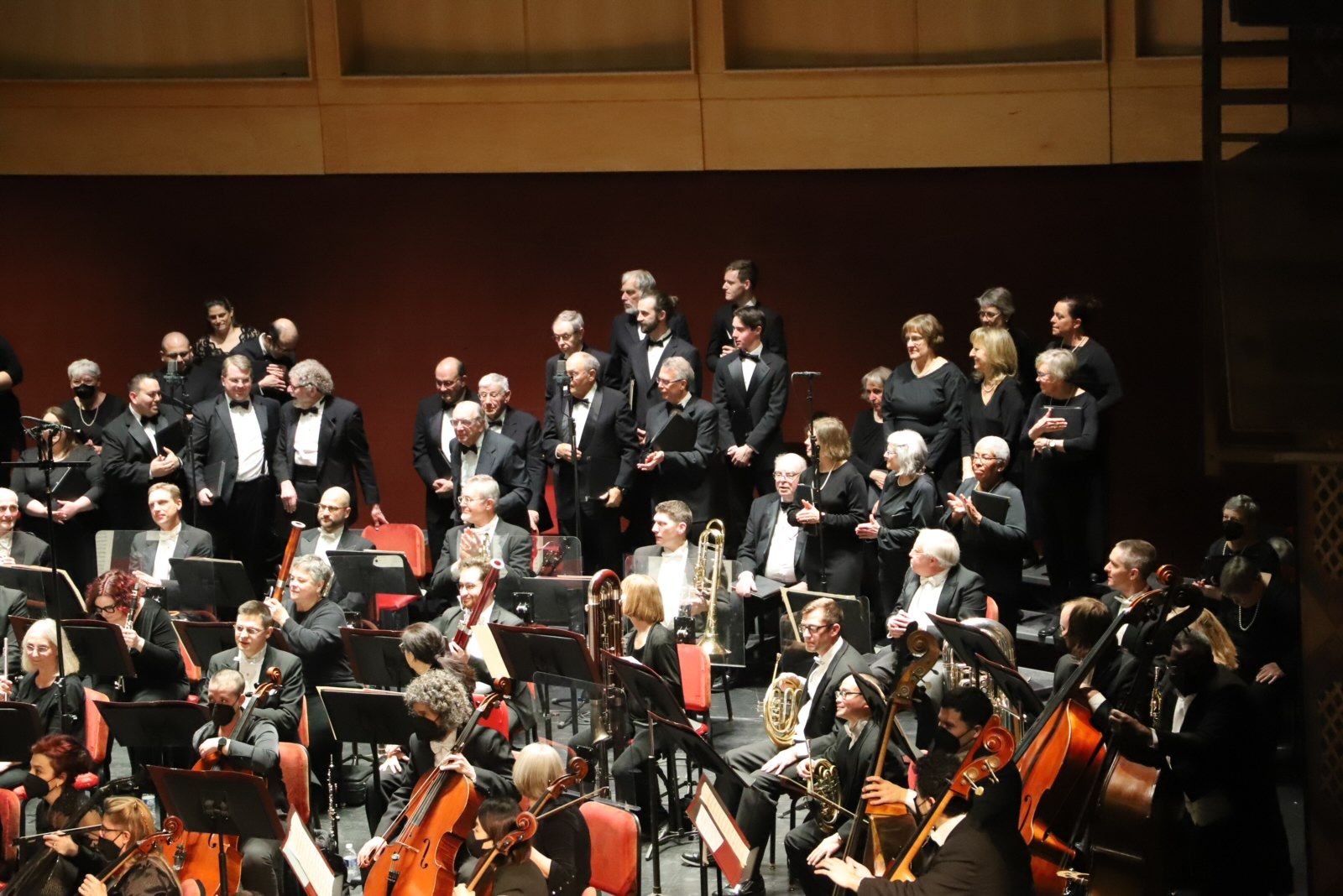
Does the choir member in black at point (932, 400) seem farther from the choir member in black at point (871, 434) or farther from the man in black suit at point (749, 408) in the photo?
the man in black suit at point (749, 408)

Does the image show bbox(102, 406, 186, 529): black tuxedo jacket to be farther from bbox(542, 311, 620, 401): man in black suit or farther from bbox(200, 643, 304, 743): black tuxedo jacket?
bbox(200, 643, 304, 743): black tuxedo jacket

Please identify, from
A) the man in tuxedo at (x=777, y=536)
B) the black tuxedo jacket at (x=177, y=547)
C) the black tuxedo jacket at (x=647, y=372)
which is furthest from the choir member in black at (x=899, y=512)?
the black tuxedo jacket at (x=177, y=547)

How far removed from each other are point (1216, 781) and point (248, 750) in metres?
3.39

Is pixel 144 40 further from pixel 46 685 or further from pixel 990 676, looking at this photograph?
pixel 990 676

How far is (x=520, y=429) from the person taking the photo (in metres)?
9.02

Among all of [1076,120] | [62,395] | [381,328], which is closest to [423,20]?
[381,328]

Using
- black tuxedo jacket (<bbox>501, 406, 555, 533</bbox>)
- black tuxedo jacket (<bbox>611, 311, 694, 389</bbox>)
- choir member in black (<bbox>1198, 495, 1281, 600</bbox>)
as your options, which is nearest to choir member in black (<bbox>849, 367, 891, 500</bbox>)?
black tuxedo jacket (<bbox>611, 311, 694, 389</bbox>)

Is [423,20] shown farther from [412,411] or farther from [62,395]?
[62,395]

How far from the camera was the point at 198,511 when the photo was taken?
918 cm

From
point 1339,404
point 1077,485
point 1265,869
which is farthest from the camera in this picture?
point 1077,485

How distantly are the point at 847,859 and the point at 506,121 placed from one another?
6.61 m

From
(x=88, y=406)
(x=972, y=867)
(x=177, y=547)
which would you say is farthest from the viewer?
(x=88, y=406)

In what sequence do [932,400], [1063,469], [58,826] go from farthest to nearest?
[932,400]
[1063,469]
[58,826]

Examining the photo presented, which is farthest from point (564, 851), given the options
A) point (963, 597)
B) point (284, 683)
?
point (963, 597)
